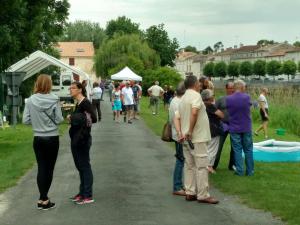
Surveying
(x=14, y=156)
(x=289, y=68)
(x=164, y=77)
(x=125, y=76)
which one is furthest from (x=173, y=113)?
(x=289, y=68)

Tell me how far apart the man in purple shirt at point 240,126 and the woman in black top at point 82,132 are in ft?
12.0

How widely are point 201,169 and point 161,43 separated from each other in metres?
88.0

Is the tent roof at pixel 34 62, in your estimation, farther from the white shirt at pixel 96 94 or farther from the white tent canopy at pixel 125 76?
the white tent canopy at pixel 125 76

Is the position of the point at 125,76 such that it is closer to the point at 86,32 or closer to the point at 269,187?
the point at 269,187

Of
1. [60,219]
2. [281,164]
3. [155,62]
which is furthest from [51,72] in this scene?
[155,62]

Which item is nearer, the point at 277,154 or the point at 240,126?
the point at 240,126

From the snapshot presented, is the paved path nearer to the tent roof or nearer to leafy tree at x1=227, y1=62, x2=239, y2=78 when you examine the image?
the tent roof

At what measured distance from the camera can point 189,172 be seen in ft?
31.7

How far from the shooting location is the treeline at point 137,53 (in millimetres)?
64750

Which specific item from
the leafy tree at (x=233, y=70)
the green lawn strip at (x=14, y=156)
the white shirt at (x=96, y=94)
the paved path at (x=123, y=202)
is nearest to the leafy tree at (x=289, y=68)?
the leafy tree at (x=233, y=70)

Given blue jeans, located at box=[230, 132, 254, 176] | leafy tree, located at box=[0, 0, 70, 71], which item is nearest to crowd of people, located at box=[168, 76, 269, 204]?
blue jeans, located at box=[230, 132, 254, 176]

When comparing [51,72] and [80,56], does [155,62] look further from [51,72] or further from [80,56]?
[80,56]

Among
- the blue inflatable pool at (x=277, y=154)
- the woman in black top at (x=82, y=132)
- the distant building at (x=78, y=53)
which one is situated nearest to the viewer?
the woman in black top at (x=82, y=132)

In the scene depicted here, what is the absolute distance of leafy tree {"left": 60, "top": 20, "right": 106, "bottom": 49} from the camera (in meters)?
152
